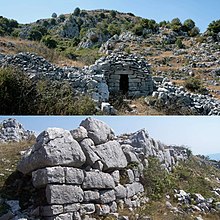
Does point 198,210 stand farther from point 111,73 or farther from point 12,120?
point 111,73

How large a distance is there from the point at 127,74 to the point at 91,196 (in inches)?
315

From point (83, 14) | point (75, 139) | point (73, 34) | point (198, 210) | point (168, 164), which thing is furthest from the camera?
point (83, 14)

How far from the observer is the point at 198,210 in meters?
7.21

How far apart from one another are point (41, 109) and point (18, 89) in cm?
74

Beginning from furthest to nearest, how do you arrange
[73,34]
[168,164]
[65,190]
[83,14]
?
[83,14] < [73,34] < [168,164] < [65,190]

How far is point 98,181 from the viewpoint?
636cm

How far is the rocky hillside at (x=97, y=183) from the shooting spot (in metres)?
5.81

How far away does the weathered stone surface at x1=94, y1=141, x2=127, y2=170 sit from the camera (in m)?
6.62

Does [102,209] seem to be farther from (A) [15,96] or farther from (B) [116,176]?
Result: (A) [15,96]

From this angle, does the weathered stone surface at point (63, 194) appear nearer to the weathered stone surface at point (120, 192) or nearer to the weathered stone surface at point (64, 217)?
the weathered stone surface at point (64, 217)

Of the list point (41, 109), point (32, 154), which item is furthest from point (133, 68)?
point (32, 154)

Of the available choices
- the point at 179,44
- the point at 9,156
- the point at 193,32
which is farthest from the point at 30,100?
the point at 193,32

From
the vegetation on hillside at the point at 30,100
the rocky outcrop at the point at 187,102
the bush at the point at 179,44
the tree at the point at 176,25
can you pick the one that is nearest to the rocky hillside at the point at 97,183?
the vegetation on hillside at the point at 30,100

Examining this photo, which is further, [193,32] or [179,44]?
[193,32]
